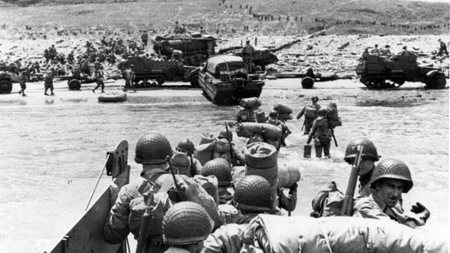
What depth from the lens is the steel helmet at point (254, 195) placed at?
4.43m

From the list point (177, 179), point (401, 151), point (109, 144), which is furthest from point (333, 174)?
point (177, 179)

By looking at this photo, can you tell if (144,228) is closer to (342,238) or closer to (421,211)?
(342,238)

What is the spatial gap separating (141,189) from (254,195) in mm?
1031

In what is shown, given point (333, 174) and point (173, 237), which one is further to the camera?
point (333, 174)

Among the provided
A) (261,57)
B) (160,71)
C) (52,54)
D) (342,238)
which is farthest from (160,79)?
(342,238)

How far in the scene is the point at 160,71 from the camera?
29.1 metres

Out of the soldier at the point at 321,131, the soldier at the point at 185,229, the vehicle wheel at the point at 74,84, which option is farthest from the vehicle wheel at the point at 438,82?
the soldier at the point at 185,229

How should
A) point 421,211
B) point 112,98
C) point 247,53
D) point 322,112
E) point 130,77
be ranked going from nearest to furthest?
point 421,211 → point 322,112 → point 112,98 → point 130,77 → point 247,53

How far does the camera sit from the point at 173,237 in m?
3.56


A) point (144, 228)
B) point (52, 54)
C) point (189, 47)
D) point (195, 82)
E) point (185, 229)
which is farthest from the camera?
point (52, 54)

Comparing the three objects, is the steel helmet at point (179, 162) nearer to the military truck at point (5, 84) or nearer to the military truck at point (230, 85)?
the military truck at point (230, 85)

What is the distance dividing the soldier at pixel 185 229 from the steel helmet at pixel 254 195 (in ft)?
2.79

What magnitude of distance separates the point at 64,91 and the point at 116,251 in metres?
24.0

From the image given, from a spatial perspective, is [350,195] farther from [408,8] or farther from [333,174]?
[408,8]
